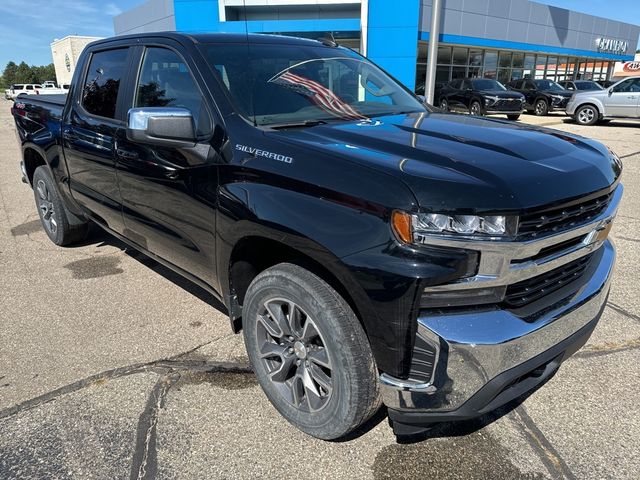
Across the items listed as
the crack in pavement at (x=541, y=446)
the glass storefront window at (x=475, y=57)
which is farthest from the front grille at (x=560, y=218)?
the glass storefront window at (x=475, y=57)

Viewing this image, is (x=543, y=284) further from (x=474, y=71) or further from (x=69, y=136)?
(x=474, y=71)

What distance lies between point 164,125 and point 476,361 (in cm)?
186

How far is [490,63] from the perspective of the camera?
31938 mm

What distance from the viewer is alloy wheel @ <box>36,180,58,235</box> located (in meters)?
5.10

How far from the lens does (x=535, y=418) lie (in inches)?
101

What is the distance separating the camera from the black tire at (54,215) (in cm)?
492

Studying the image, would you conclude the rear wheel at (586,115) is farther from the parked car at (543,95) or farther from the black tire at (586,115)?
the parked car at (543,95)

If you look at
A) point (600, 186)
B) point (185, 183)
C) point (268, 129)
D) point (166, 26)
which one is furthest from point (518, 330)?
point (166, 26)

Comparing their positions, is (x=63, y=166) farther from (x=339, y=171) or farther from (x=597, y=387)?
(x=597, y=387)

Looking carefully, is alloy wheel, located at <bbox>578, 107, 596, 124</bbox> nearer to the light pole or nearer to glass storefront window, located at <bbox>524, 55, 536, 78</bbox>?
the light pole

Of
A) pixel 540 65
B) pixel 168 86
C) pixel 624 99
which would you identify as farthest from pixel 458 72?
pixel 168 86

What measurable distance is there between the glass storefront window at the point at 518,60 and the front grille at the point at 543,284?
35513 mm

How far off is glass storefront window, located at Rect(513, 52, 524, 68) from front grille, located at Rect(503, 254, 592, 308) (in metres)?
35.5

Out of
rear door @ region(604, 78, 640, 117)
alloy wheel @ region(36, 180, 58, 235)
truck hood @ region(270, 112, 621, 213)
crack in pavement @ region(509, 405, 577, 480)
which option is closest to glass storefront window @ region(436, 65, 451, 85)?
rear door @ region(604, 78, 640, 117)
